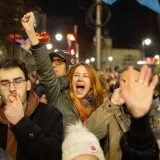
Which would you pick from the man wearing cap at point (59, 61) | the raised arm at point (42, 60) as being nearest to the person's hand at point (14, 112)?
the raised arm at point (42, 60)

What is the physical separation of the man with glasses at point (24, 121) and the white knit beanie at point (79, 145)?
0.25ft

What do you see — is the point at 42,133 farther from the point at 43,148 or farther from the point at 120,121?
the point at 120,121

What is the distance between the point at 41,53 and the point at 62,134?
1054 mm

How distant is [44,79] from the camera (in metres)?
4.17

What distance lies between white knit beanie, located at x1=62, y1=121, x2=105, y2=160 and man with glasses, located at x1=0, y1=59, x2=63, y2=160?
0.08m

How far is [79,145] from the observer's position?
302cm

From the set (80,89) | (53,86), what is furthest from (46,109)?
(80,89)

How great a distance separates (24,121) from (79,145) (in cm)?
49

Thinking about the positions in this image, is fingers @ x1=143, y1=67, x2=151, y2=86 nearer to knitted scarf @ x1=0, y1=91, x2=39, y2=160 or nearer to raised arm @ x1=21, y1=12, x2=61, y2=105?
knitted scarf @ x1=0, y1=91, x2=39, y2=160

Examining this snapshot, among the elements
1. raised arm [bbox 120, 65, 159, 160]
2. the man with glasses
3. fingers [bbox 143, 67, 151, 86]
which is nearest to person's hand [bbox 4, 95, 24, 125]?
the man with glasses

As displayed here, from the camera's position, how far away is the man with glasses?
9.41ft

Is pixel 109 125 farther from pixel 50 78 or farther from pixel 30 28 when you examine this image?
pixel 30 28

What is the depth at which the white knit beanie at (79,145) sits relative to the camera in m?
2.98

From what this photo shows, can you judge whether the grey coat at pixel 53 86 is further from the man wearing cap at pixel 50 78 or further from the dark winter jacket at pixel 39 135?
the dark winter jacket at pixel 39 135
